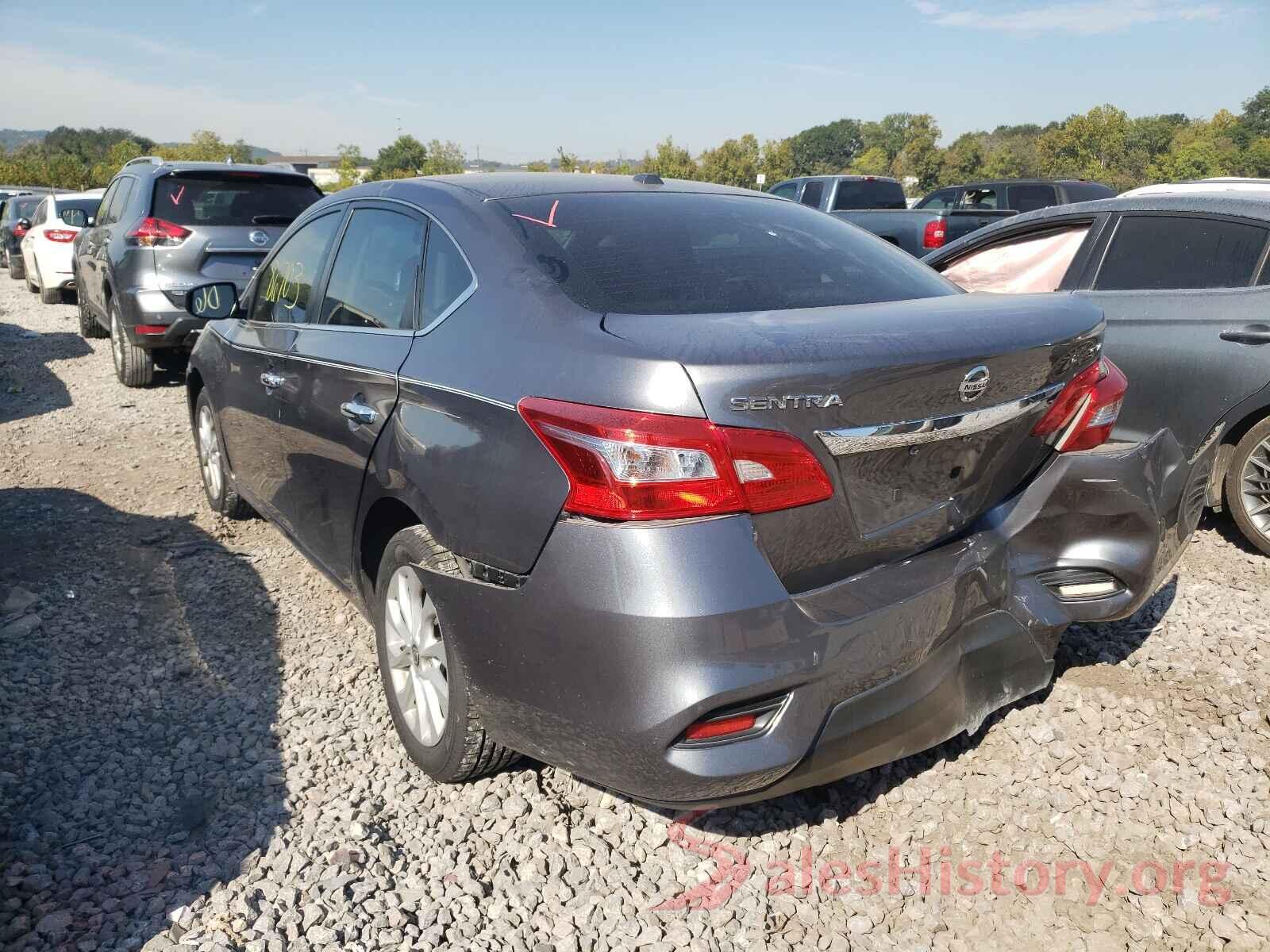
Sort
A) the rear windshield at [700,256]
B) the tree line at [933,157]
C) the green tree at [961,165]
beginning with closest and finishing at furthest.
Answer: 1. the rear windshield at [700,256]
2. the tree line at [933,157]
3. the green tree at [961,165]

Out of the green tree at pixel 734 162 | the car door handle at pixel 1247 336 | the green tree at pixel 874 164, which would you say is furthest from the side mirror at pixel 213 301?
the green tree at pixel 874 164

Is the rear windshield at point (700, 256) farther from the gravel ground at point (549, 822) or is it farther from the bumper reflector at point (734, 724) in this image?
the gravel ground at point (549, 822)

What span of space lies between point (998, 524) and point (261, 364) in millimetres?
2778

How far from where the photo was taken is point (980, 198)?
16625 millimetres

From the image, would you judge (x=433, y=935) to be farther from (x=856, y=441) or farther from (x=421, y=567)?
(x=856, y=441)

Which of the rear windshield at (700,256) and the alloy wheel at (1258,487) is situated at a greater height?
the rear windshield at (700,256)

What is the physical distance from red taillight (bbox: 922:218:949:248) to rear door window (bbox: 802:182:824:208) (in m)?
3.97

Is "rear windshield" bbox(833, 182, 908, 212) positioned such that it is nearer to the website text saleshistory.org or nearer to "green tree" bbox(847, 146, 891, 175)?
the website text saleshistory.org

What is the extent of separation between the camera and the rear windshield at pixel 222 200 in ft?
27.2

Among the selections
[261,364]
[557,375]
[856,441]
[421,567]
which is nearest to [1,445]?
[261,364]

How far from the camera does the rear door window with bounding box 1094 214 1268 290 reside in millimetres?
4613

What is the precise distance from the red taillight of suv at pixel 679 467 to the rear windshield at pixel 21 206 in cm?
2204

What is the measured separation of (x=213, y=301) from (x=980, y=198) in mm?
14791

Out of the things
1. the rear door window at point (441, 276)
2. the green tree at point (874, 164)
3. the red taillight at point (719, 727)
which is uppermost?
the green tree at point (874, 164)
